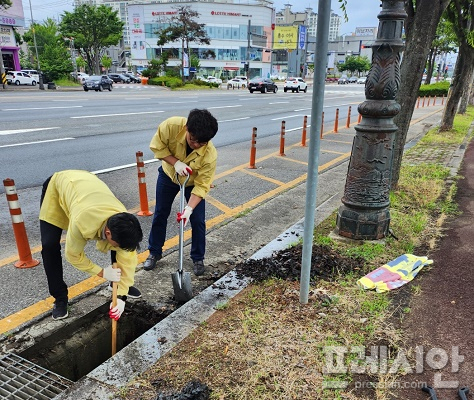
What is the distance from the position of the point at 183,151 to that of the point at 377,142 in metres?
2.09

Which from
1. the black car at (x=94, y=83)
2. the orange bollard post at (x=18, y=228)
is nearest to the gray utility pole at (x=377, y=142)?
the orange bollard post at (x=18, y=228)

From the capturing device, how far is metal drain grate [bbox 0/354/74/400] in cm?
254

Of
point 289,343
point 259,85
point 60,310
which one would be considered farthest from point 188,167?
point 259,85

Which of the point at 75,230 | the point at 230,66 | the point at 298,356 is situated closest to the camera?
the point at 75,230

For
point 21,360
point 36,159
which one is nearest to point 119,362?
point 21,360

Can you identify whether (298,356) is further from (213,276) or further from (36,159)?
(36,159)

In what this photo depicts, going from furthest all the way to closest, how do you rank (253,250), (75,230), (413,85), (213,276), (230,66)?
1. (230,66)
2. (413,85)
3. (253,250)
4. (213,276)
5. (75,230)

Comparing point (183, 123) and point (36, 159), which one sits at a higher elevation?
point (183, 123)

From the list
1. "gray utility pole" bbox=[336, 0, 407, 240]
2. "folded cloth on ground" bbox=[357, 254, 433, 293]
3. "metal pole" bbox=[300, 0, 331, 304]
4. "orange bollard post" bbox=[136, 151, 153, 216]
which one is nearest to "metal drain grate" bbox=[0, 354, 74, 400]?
"metal pole" bbox=[300, 0, 331, 304]

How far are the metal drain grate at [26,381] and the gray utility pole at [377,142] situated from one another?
318cm

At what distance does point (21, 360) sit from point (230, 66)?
84.1 m

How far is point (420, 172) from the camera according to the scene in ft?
25.0

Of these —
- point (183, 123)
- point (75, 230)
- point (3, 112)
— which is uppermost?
point (183, 123)

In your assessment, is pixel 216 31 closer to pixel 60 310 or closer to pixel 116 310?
pixel 60 310
